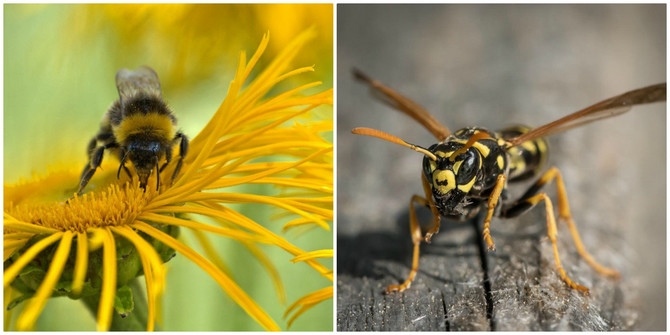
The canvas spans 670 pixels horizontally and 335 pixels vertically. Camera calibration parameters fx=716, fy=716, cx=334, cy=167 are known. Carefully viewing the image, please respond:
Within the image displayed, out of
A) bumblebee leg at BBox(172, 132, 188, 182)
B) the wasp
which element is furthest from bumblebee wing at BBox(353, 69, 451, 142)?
bumblebee leg at BBox(172, 132, 188, 182)

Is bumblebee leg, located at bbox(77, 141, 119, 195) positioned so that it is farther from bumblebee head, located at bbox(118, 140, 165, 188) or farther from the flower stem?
the flower stem

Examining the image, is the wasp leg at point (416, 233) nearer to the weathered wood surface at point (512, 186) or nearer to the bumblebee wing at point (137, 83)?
the weathered wood surface at point (512, 186)

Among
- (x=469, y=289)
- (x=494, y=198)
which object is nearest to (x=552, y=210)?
(x=494, y=198)

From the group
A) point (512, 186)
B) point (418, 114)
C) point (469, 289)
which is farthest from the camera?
point (512, 186)

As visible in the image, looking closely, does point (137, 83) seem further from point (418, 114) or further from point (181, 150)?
point (418, 114)

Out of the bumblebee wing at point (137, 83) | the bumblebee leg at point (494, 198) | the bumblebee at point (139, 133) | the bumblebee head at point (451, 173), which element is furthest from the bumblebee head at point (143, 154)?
the bumblebee leg at point (494, 198)

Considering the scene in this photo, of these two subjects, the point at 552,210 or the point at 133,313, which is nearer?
the point at 133,313

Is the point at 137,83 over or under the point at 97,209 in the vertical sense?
over
